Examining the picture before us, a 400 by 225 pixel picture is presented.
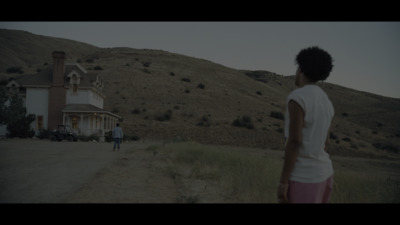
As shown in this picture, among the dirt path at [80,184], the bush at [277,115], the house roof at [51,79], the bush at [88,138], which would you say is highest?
the house roof at [51,79]

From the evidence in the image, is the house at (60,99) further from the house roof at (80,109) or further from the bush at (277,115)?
the bush at (277,115)

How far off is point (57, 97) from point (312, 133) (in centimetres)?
3474

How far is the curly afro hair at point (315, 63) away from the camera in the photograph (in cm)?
286

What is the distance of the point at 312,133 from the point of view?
2654 mm

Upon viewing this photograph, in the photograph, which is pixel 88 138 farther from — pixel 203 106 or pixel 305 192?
pixel 305 192

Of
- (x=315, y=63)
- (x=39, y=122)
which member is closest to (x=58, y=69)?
(x=39, y=122)

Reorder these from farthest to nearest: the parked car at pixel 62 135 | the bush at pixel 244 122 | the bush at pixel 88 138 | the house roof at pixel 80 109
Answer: the bush at pixel 244 122, the house roof at pixel 80 109, the bush at pixel 88 138, the parked car at pixel 62 135

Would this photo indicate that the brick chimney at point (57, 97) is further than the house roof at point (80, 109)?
Yes

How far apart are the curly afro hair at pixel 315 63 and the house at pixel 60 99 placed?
1249 inches

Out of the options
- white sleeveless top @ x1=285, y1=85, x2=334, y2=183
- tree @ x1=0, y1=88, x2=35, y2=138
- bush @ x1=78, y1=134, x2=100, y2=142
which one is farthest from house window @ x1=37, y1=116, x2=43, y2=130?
white sleeveless top @ x1=285, y1=85, x2=334, y2=183

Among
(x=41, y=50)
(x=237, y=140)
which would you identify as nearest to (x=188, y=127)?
(x=237, y=140)

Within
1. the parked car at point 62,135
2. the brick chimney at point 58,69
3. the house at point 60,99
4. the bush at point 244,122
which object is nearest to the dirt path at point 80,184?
the parked car at point 62,135
